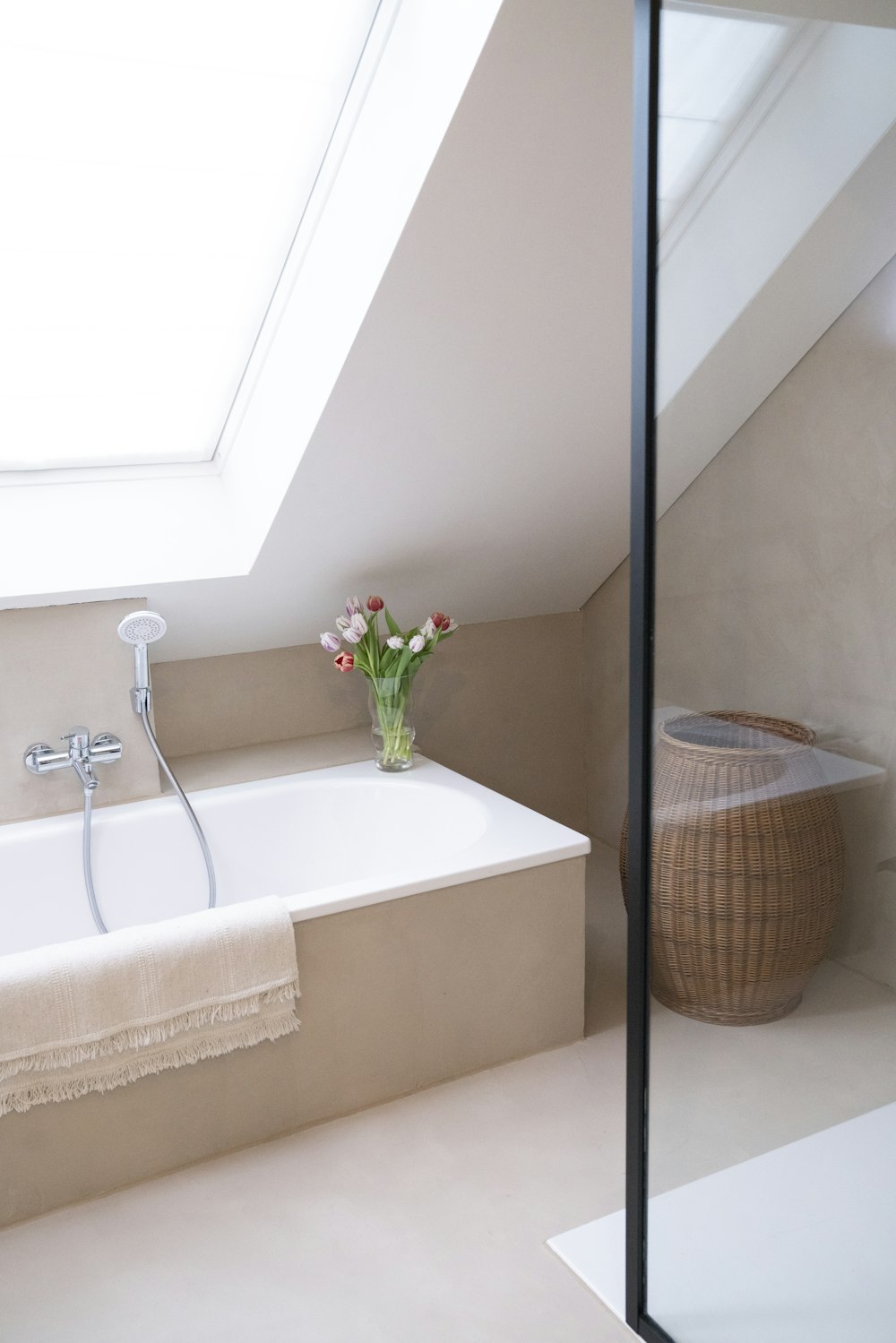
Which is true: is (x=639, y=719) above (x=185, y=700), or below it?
above

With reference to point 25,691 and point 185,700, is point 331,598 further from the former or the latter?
point 25,691

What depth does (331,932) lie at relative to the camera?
2.30 meters

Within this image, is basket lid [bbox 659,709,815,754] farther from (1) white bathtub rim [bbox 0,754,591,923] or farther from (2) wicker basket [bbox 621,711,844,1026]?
(1) white bathtub rim [bbox 0,754,591,923]

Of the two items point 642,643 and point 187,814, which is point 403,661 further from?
point 642,643

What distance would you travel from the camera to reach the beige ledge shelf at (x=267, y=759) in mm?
3096

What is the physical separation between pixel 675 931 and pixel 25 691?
76.7 inches

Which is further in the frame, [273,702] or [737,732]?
[273,702]

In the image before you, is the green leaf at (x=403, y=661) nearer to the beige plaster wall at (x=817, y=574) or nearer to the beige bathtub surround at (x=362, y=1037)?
the beige bathtub surround at (x=362, y=1037)

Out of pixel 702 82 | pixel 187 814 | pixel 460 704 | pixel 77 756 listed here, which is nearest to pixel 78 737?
pixel 77 756

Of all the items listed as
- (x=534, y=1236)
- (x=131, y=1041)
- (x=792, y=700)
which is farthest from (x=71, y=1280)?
(x=792, y=700)

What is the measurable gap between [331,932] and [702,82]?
1.68 metres

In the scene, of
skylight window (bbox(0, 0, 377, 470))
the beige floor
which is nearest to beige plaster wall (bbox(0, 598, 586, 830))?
skylight window (bbox(0, 0, 377, 470))

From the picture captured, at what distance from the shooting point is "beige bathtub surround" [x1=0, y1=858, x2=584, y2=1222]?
2.12 metres

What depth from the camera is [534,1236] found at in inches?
78.4
